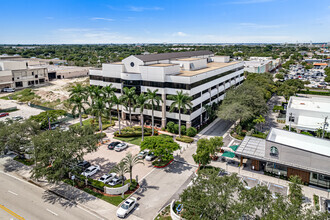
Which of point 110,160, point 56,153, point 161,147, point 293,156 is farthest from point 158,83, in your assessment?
point 293,156

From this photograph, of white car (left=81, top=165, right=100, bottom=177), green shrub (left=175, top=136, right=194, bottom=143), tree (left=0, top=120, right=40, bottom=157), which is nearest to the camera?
white car (left=81, top=165, right=100, bottom=177)

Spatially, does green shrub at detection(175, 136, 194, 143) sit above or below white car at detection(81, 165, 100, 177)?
above

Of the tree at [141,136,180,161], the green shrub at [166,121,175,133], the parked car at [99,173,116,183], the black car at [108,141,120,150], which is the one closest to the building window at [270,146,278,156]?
the tree at [141,136,180,161]

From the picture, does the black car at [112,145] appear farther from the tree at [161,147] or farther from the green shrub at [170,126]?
the green shrub at [170,126]

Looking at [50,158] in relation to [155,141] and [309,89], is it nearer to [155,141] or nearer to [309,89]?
[155,141]

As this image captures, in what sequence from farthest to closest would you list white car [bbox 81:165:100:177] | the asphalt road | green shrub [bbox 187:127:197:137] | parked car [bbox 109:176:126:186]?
green shrub [bbox 187:127:197:137] < white car [bbox 81:165:100:177] < parked car [bbox 109:176:126:186] < the asphalt road

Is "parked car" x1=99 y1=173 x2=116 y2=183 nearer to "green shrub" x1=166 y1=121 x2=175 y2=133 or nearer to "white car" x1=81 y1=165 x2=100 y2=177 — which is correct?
"white car" x1=81 y1=165 x2=100 y2=177

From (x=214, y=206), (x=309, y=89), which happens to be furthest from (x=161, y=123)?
(x=309, y=89)

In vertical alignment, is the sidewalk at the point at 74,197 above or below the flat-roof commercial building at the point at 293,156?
below

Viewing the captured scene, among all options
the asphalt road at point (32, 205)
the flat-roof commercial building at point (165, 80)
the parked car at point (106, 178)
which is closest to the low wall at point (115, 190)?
the parked car at point (106, 178)
